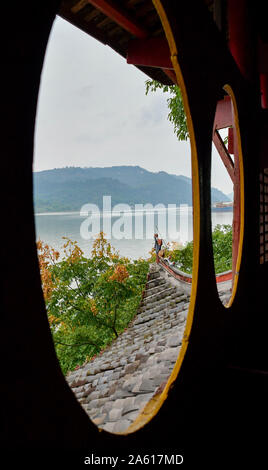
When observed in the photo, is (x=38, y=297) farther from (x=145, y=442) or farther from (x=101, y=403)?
(x=101, y=403)

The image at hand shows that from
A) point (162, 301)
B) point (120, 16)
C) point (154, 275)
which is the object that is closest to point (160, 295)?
point (162, 301)

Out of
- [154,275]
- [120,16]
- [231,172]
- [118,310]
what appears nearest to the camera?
[120,16]

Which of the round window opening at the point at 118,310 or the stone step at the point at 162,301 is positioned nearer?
the round window opening at the point at 118,310

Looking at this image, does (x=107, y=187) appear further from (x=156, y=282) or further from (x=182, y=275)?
(x=182, y=275)

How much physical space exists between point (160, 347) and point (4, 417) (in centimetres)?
253

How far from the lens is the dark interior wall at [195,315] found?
532 millimetres

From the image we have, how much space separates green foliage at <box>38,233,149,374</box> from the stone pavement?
9.70 ft

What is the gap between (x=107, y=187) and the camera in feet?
93.6

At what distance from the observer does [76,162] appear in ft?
47.0

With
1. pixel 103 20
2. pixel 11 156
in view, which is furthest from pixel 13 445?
pixel 103 20

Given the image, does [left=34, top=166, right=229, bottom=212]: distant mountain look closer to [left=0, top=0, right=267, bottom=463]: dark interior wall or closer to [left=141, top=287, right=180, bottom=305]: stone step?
[left=141, top=287, right=180, bottom=305]: stone step

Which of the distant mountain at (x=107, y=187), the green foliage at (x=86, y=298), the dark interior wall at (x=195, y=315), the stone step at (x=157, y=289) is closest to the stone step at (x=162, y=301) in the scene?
the stone step at (x=157, y=289)

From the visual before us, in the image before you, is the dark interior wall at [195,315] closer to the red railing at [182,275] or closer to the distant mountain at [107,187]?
the red railing at [182,275]

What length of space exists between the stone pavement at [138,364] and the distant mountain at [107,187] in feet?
37.6
